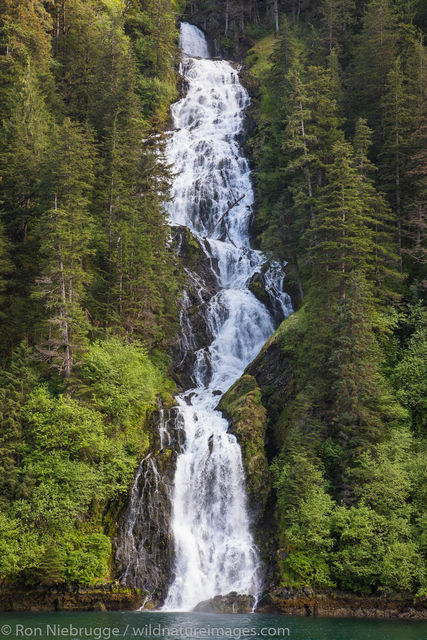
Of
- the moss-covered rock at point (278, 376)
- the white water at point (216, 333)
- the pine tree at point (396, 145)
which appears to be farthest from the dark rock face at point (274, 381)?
the pine tree at point (396, 145)

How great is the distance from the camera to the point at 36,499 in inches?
893

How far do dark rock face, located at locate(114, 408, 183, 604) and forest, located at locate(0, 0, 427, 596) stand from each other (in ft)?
2.03

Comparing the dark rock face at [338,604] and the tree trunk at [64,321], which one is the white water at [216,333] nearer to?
the dark rock face at [338,604]

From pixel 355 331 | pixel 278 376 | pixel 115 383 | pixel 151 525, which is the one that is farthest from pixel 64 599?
pixel 355 331

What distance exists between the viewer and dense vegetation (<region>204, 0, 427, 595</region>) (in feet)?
72.1

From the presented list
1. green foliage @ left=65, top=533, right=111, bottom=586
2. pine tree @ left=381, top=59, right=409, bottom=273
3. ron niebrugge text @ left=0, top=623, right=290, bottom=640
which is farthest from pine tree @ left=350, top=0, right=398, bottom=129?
ron niebrugge text @ left=0, top=623, right=290, bottom=640

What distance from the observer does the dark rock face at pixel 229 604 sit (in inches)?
872

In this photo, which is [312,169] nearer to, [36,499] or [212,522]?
[212,522]

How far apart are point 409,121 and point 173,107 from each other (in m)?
33.4

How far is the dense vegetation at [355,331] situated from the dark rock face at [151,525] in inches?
217

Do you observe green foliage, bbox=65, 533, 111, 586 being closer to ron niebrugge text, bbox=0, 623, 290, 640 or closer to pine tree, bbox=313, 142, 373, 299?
ron niebrugge text, bbox=0, 623, 290, 640

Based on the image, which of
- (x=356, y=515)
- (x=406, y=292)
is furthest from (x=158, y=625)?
(x=406, y=292)

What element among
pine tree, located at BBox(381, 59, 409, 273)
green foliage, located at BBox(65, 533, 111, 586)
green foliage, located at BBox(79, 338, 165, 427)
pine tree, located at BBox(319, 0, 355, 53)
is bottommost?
green foliage, located at BBox(65, 533, 111, 586)

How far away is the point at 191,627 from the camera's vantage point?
1862 cm
